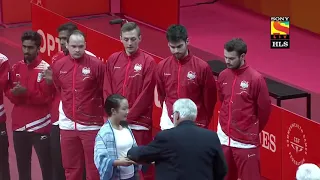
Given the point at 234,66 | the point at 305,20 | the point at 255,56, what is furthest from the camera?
the point at 305,20

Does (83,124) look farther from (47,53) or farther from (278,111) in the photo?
(47,53)

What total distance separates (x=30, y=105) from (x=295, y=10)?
8.19 m

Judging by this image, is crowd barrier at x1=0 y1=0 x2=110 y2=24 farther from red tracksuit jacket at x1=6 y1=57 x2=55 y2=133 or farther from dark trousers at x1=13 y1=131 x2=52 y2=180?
dark trousers at x1=13 y1=131 x2=52 y2=180

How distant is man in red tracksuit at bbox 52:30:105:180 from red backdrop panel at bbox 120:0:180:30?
21.4ft

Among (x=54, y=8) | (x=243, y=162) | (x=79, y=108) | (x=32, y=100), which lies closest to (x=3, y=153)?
(x=32, y=100)

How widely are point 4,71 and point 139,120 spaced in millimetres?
1622

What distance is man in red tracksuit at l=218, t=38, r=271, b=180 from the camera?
27.2ft

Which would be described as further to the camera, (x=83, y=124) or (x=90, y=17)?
(x=90, y=17)

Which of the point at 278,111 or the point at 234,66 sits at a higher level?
the point at 234,66

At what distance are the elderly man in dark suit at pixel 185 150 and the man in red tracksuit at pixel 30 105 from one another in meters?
2.41

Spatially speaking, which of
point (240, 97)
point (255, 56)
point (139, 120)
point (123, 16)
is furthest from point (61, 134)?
point (123, 16)

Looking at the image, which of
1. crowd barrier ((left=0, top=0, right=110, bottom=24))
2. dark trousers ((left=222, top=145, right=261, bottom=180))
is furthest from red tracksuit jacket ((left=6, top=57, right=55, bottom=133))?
crowd barrier ((left=0, top=0, right=110, bottom=24))

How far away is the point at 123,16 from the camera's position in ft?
55.0

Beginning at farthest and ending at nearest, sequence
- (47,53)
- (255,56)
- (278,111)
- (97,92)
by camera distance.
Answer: (255,56) → (47,53) → (278,111) → (97,92)
